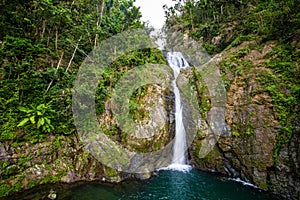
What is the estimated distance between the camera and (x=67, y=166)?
812cm

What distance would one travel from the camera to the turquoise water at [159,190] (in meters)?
6.96

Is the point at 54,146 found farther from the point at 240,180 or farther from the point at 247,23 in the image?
the point at 247,23

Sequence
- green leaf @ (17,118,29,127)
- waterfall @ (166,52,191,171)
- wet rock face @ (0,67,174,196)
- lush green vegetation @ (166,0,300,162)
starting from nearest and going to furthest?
wet rock face @ (0,67,174,196) → green leaf @ (17,118,29,127) → lush green vegetation @ (166,0,300,162) → waterfall @ (166,52,191,171)

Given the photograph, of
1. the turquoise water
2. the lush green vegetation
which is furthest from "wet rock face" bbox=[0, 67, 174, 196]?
the lush green vegetation

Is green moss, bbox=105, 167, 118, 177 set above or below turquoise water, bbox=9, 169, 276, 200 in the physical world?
above

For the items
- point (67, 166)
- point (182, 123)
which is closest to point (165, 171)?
point (182, 123)

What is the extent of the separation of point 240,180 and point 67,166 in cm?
835

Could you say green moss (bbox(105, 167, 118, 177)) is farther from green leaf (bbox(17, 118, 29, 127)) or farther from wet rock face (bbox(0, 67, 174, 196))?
green leaf (bbox(17, 118, 29, 127))

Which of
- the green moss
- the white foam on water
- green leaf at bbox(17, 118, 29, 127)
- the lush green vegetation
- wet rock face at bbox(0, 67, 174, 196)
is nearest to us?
wet rock face at bbox(0, 67, 174, 196)

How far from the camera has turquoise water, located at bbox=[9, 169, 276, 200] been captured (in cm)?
696

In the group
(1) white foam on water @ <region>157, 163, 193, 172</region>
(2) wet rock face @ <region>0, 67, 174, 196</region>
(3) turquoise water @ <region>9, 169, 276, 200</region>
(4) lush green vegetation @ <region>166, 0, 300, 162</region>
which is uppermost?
(4) lush green vegetation @ <region>166, 0, 300, 162</region>

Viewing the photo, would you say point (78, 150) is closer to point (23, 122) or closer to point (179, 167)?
point (23, 122)

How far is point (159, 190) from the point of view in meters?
7.84

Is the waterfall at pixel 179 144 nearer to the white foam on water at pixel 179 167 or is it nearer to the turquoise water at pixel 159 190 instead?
the white foam on water at pixel 179 167
